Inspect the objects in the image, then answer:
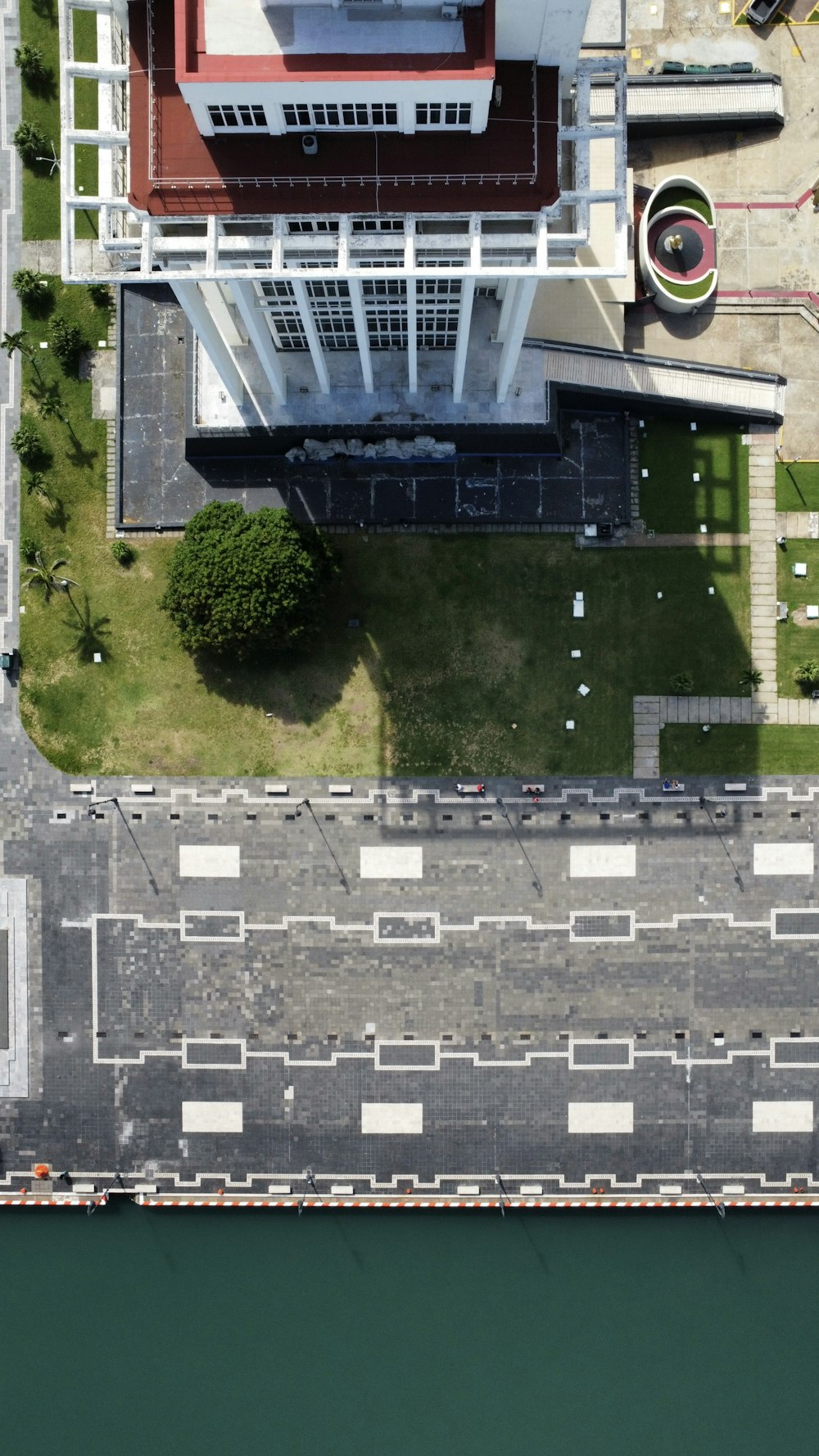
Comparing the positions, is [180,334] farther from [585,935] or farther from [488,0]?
[585,935]

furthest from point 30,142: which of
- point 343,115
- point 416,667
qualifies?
point 416,667

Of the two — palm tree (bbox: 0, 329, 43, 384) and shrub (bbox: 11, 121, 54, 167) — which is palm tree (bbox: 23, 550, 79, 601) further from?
shrub (bbox: 11, 121, 54, 167)

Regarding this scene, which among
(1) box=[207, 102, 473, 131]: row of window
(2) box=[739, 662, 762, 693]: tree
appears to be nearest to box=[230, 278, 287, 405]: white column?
(1) box=[207, 102, 473, 131]: row of window

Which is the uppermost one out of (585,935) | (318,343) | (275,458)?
(318,343)

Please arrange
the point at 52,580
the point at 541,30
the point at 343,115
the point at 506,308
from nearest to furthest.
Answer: the point at 541,30 < the point at 343,115 < the point at 506,308 < the point at 52,580

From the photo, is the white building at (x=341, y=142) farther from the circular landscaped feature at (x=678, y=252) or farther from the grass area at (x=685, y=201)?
the grass area at (x=685, y=201)

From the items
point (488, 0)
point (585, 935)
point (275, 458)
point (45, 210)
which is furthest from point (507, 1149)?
point (45, 210)

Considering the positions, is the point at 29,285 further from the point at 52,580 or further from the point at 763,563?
the point at 763,563

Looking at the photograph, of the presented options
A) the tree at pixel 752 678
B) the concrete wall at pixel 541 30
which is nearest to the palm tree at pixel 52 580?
the concrete wall at pixel 541 30
